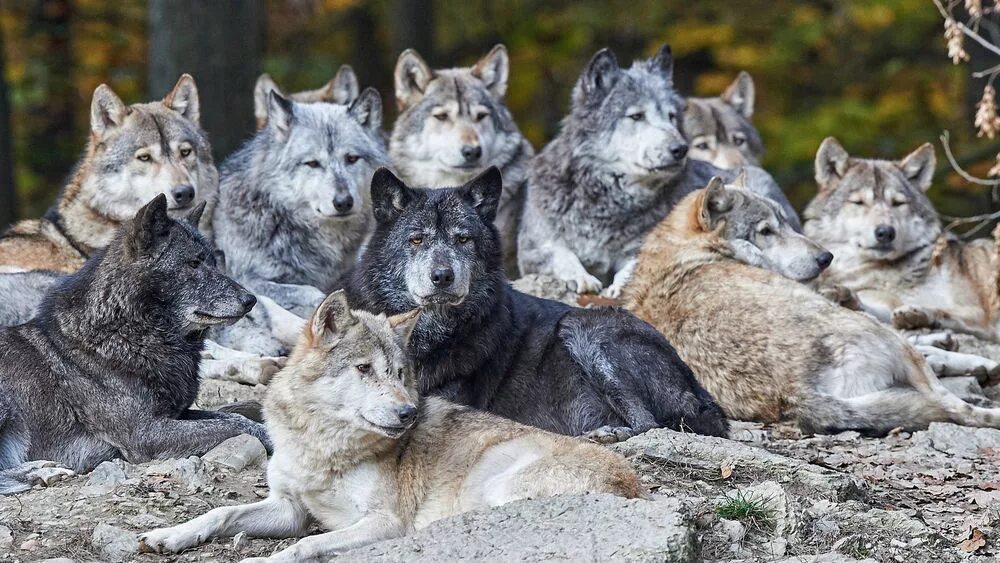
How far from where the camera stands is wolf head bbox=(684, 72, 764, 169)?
12.8 m

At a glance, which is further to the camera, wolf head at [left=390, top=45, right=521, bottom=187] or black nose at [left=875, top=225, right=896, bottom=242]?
wolf head at [left=390, top=45, right=521, bottom=187]

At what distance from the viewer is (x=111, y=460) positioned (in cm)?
672

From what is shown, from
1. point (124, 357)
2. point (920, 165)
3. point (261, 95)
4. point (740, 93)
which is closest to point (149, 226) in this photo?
point (124, 357)

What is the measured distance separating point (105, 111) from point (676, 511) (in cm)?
587

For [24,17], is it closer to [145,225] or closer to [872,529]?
[145,225]

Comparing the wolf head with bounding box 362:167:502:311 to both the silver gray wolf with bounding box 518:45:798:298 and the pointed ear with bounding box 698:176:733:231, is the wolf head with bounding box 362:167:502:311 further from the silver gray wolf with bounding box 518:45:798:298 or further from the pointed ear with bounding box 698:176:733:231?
the silver gray wolf with bounding box 518:45:798:298

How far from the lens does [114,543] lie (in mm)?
5609

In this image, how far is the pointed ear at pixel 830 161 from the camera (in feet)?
36.6

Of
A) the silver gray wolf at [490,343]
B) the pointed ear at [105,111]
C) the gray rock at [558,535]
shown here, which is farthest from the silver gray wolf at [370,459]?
the pointed ear at [105,111]

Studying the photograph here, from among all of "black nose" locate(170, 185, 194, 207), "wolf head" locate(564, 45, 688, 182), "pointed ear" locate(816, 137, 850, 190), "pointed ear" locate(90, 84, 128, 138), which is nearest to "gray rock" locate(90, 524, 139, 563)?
"black nose" locate(170, 185, 194, 207)

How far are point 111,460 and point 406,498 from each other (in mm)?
1914

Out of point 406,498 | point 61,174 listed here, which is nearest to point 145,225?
point 406,498

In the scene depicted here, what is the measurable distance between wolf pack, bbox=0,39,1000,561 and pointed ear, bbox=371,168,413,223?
0.02 m

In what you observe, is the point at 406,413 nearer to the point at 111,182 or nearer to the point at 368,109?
the point at 111,182
